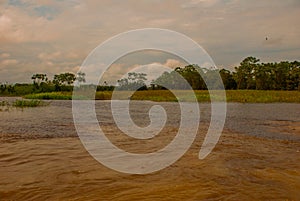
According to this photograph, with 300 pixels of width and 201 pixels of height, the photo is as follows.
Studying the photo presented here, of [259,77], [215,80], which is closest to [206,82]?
[215,80]

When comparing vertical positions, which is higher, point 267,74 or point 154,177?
point 267,74

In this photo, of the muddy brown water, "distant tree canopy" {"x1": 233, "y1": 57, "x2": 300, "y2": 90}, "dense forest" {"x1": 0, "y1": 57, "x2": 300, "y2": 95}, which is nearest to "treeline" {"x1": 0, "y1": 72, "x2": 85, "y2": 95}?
"dense forest" {"x1": 0, "y1": 57, "x2": 300, "y2": 95}

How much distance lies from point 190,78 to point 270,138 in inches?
2736

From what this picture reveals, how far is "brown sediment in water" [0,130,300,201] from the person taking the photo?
426cm

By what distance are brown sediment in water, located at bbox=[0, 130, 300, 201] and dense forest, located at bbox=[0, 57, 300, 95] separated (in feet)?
168

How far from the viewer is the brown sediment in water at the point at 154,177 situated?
14.0 feet

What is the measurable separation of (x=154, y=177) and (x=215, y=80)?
75558mm

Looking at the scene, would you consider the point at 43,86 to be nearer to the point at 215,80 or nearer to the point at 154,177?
the point at 215,80

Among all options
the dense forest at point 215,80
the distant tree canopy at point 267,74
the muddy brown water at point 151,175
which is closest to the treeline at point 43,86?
the dense forest at point 215,80

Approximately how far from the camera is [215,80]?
78500 mm

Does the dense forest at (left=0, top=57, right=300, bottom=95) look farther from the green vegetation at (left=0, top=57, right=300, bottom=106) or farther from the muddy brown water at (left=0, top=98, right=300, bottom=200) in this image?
the muddy brown water at (left=0, top=98, right=300, bottom=200)

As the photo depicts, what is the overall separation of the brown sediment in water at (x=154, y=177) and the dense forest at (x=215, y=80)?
51065 millimetres

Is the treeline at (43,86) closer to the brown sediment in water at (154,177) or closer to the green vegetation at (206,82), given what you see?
the green vegetation at (206,82)

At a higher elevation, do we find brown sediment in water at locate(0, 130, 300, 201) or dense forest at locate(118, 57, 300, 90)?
dense forest at locate(118, 57, 300, 90)
